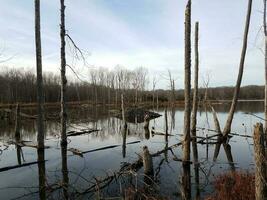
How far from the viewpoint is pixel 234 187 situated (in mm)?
7254

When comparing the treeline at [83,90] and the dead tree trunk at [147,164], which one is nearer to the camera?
the dead tree trunk at [147,164]

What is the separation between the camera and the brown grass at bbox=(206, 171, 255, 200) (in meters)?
6.73

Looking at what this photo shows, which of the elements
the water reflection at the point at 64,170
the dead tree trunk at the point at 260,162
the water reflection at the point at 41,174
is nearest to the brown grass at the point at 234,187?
the dead tree trunk at the point at 260,162

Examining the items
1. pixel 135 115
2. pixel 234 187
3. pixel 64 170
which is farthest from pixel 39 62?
pixel 135 115

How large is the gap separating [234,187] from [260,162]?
2709 millimetres

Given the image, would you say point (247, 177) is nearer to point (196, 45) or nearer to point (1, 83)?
point (196, 45)

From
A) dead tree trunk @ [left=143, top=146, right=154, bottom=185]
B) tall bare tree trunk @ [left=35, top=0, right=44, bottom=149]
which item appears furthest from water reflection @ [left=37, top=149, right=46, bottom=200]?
dead tree trunk @ [left=143, top=146, right=154, bottom=185]

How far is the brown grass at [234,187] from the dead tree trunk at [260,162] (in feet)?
5.29

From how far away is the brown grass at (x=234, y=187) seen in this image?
6.73 metres

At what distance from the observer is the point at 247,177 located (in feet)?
25.7

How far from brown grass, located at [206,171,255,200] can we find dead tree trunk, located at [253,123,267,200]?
1612mm

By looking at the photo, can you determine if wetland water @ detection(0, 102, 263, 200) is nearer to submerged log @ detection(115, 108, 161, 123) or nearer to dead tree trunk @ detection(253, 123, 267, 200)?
dead tree trunk @ detection(253, 123, 267, 200)

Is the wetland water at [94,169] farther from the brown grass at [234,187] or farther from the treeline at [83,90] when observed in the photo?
the treeline at [83,90]

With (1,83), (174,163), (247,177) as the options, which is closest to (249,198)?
(247,177)
